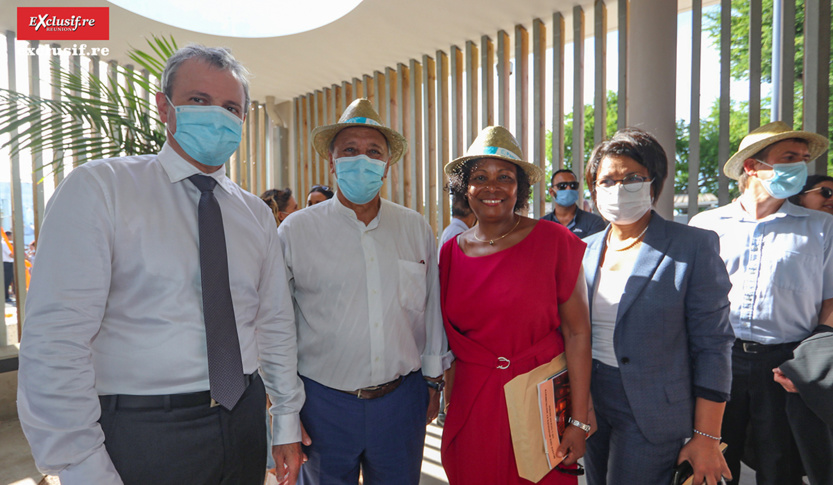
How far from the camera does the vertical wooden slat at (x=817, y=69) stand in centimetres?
334

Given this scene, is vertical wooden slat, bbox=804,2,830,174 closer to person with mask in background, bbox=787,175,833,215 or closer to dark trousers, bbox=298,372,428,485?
person with mask in background, bbox=787,175,833,215

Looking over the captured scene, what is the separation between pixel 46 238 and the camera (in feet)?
3.63

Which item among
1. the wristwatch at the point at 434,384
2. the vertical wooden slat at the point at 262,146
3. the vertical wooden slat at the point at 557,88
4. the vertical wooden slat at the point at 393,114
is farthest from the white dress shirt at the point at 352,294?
the vertical wooden slat at the point at 262,146

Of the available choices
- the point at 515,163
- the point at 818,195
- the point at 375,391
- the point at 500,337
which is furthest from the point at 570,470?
the point at 818,195

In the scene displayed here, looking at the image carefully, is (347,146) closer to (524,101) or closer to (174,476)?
(174,476)

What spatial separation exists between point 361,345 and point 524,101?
4103 millimetres

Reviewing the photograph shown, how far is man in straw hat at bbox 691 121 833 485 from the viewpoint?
206cm

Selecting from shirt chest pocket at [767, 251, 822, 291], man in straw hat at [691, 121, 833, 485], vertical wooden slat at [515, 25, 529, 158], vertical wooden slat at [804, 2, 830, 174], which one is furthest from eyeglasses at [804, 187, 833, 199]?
vertical wooden slat at [515, 25, 529, 158]

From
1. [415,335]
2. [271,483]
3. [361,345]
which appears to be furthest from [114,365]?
[271,483]

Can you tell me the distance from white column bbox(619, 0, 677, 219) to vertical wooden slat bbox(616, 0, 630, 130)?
0.66ft

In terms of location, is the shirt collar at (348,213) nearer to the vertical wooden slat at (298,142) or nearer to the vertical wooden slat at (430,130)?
the vertical wooden slat at (430,130)

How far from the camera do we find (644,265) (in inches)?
62.5

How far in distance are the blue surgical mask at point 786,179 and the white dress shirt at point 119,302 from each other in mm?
2151

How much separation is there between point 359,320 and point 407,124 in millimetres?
4883
